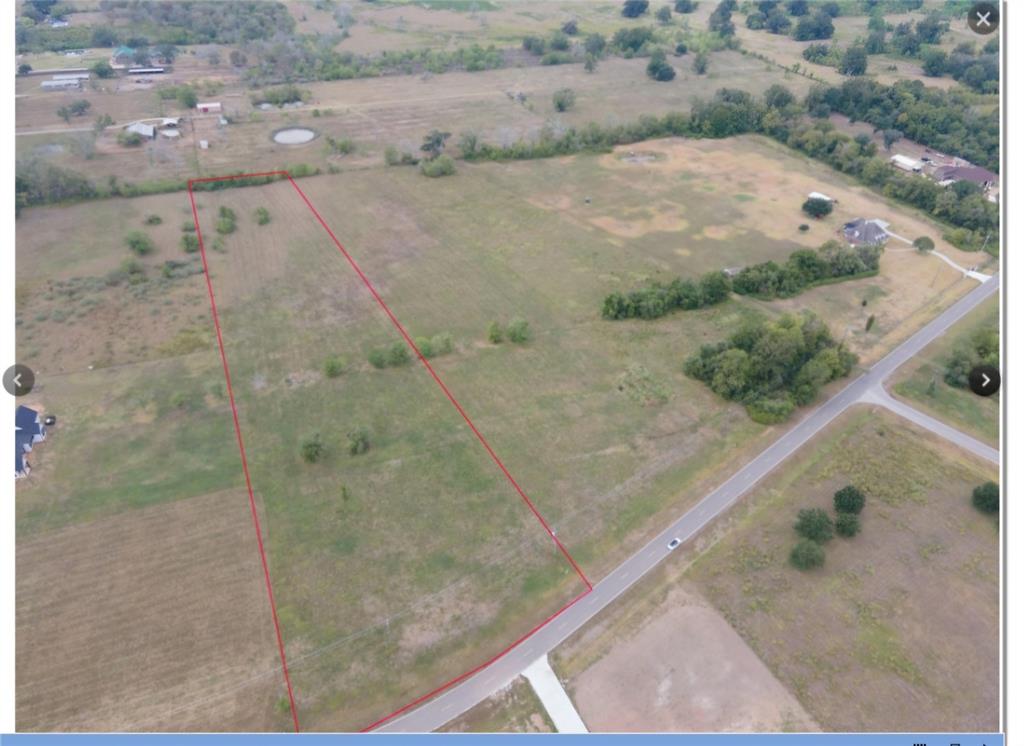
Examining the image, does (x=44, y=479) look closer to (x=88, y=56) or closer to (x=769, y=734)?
(x=769, y=734)

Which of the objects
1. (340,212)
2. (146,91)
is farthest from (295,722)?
(146,91)

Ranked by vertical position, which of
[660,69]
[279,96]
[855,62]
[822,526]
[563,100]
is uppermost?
[855,62]

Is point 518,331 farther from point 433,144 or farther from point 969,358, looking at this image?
point 433,144

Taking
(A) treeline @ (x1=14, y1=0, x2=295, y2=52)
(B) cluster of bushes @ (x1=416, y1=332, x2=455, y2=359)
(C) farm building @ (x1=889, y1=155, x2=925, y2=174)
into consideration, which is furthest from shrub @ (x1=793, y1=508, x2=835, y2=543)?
(A) treeline @ (x1=14, y1=0, x2=295, y2=52)

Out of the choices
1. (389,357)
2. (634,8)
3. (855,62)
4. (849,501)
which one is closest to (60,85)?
(389,357)

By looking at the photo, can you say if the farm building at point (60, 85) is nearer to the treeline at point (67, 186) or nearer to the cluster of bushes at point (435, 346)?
the treeline at point (67, 186)

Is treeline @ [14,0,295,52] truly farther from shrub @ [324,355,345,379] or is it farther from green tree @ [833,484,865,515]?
green tree @ [833,484,865,515]
